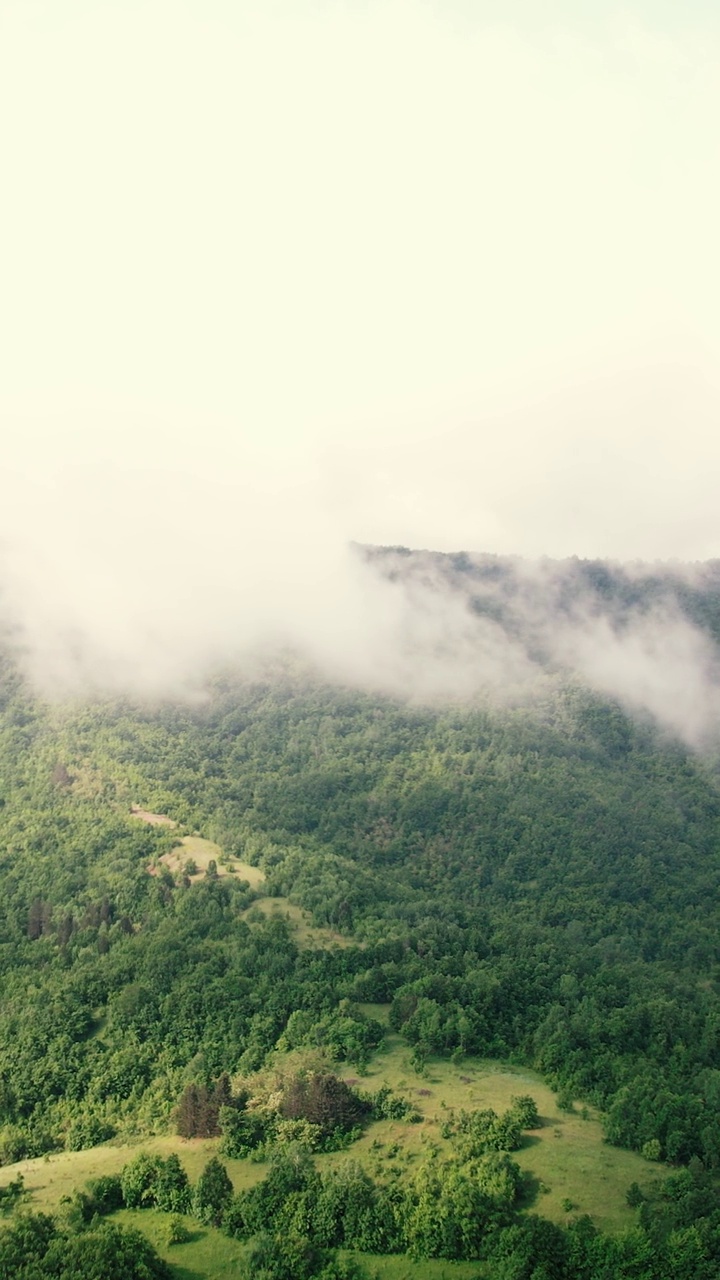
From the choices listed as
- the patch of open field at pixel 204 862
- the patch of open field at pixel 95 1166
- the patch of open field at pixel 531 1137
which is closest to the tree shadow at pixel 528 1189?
the patch of open field at pixel 531 1137

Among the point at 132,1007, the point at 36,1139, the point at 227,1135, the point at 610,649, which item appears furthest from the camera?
the point at 610,649

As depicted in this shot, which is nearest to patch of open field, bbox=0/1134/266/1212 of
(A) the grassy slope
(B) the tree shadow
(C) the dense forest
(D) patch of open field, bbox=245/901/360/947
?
(A) the grassy slope

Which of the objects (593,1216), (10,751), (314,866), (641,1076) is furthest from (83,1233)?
(10,751)

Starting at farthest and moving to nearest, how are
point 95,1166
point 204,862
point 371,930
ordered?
point 204,862
point 371,930
point 95,1166

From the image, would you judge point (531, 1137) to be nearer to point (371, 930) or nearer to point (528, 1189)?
point (528, 1189)

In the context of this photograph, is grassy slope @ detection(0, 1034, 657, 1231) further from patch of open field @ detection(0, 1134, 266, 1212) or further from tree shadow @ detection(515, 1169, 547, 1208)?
tree shadow @ detection(515, 1169, 547, 1208)

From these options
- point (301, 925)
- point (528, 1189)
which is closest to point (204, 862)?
point (301, 925)

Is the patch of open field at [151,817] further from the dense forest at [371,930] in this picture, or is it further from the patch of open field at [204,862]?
the patch of open field at [204,862]

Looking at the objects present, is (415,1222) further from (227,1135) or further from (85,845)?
(85,845)

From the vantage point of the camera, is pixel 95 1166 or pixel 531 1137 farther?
pixel 531 1137
